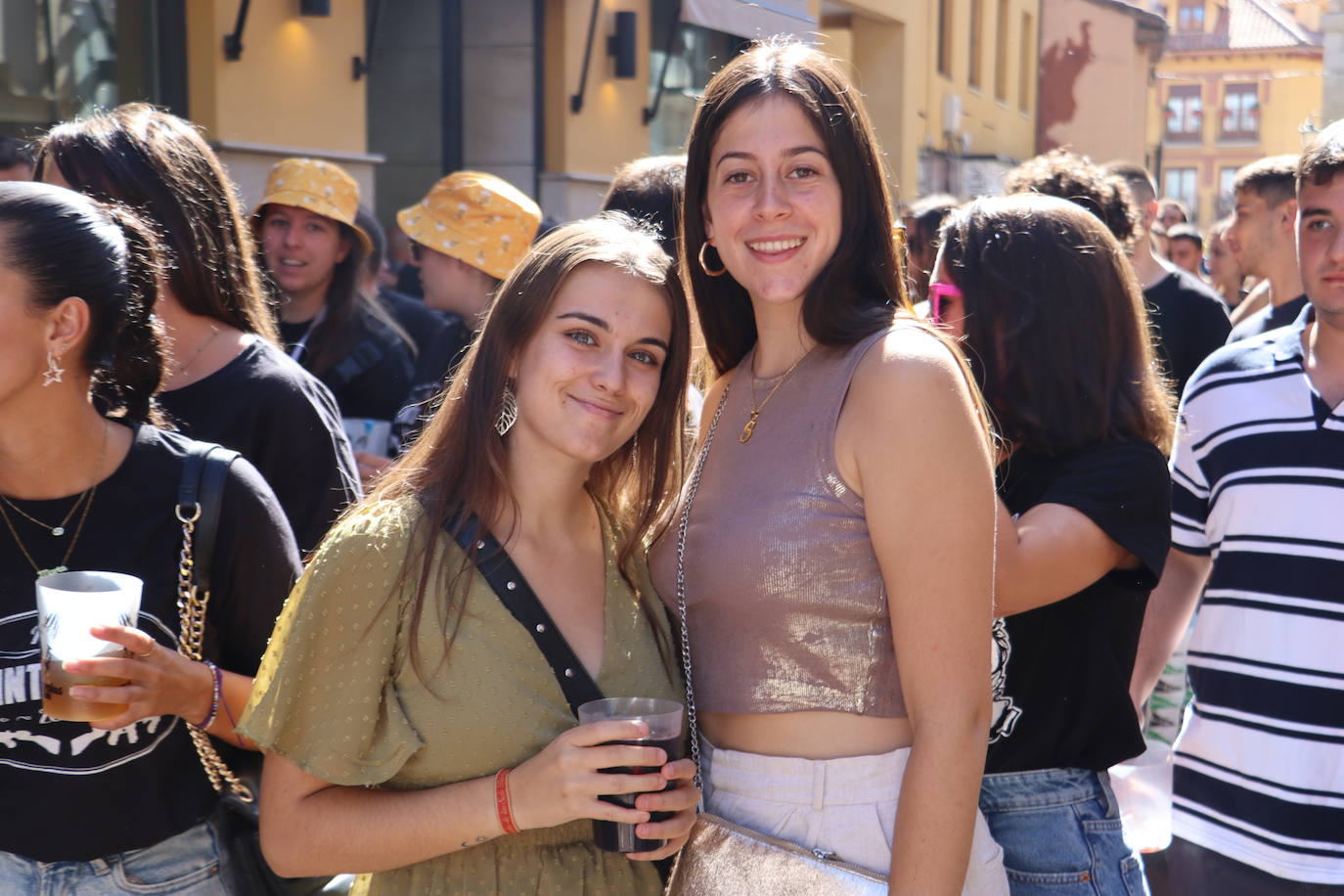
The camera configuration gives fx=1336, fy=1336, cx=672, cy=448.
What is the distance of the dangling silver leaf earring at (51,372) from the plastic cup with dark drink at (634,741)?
102 cm

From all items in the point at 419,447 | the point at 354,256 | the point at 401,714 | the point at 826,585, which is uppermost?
the point at 354,256

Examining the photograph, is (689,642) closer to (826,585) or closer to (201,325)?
(826,585)

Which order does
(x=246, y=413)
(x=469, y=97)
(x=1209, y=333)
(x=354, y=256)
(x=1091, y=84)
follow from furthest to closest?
(x=1091, y=84)
(x=469, y=97)
(x=1209, y=333)
(x=354, y=256)
(x=246, y=413)

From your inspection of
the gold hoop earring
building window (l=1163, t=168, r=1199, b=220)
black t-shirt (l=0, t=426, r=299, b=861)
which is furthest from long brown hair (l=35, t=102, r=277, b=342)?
building window (l=1163, t=168, r=1199, b=220)

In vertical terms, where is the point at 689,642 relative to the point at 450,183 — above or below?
below

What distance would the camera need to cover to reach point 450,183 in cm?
480

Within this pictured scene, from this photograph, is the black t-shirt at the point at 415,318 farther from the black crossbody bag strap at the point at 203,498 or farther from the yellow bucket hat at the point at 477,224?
the black crossbody bag strap at the point at 203,498

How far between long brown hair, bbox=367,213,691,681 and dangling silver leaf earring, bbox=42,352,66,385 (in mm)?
541

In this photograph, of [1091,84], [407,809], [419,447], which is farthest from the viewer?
[1091,84]

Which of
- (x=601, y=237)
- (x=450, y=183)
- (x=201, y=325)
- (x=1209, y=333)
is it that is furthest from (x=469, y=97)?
(x=601, y=237)

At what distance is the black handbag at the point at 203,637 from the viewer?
215 centimetres

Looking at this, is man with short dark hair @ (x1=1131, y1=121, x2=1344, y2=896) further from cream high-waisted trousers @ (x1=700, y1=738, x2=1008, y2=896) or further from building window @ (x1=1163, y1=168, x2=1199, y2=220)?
building window @ (x1=1163, y1=168, x2=1199, y2=220)

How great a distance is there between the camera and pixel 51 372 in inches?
84.0

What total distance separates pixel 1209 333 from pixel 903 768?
141 inches
